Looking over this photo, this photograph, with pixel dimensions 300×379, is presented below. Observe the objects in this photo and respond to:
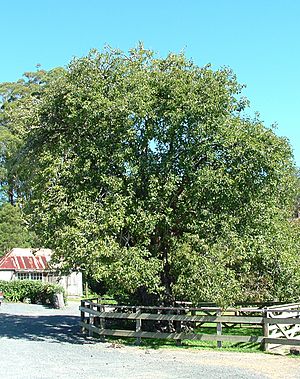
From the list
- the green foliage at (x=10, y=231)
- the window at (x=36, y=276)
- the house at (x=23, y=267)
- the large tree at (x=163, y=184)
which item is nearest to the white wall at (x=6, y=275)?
the house at (x=23, y=267)

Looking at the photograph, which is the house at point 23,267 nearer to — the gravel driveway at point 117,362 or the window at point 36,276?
the window at point 36,276

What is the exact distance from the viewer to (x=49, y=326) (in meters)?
20.4

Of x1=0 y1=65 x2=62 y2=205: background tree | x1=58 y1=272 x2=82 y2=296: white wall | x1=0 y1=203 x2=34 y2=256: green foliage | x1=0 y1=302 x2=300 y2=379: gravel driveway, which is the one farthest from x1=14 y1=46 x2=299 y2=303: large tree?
x1=0 y1=203 x2=34 y2=256: green foliage

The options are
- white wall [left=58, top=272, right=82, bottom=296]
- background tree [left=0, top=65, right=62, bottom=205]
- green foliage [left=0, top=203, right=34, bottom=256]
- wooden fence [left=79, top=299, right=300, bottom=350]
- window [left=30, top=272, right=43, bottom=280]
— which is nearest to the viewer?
wooden fence [left=79, top=299, right=300, bottom=350]

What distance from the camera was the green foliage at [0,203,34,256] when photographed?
4331cm


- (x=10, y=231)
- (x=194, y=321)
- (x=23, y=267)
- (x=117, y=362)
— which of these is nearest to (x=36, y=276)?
(x=23, y=267)

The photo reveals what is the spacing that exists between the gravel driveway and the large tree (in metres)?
1.83

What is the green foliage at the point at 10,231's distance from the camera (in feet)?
142

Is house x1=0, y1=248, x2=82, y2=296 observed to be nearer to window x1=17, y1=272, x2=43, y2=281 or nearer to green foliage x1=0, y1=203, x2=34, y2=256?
window x1=17, y1=272, x2=43, y2=281

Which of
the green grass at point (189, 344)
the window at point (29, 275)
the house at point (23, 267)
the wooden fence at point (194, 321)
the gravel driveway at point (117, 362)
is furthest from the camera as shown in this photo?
the window at point (29, 275)

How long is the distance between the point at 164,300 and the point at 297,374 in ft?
22.0

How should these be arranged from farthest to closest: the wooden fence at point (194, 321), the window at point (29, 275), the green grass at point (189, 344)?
the window at point (29, 275) → the green grass at point (189, 344) → the wooden fence at point (194, 321)

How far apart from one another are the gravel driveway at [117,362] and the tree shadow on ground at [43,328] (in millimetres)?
66

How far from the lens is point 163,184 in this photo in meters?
14.8
